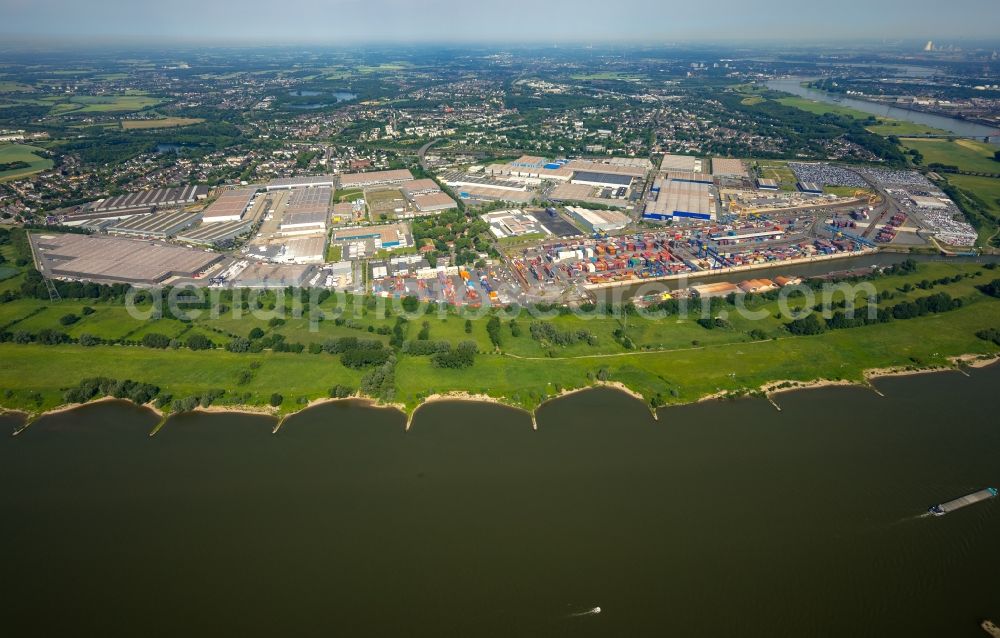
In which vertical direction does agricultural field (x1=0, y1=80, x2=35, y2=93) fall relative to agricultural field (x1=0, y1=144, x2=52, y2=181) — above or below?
above

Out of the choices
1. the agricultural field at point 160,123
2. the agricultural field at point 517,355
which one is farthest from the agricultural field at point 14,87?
the agricultural field at point 517,355

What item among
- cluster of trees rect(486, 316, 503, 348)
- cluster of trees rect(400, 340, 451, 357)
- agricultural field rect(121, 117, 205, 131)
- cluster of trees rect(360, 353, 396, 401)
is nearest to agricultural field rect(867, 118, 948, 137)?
cluster of trees rect(486, 316, 503, 348)

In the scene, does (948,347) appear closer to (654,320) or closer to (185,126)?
(654,320)

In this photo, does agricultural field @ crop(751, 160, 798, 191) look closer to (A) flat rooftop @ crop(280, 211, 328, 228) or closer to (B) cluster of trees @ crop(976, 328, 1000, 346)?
(B) cluster of trees @ crop(976, 328, 1000, 346)

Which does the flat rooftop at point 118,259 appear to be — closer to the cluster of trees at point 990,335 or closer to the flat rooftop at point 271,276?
the flat rooftop at point 271,276

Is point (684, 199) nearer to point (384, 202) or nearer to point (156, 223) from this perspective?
point (384, 202)
